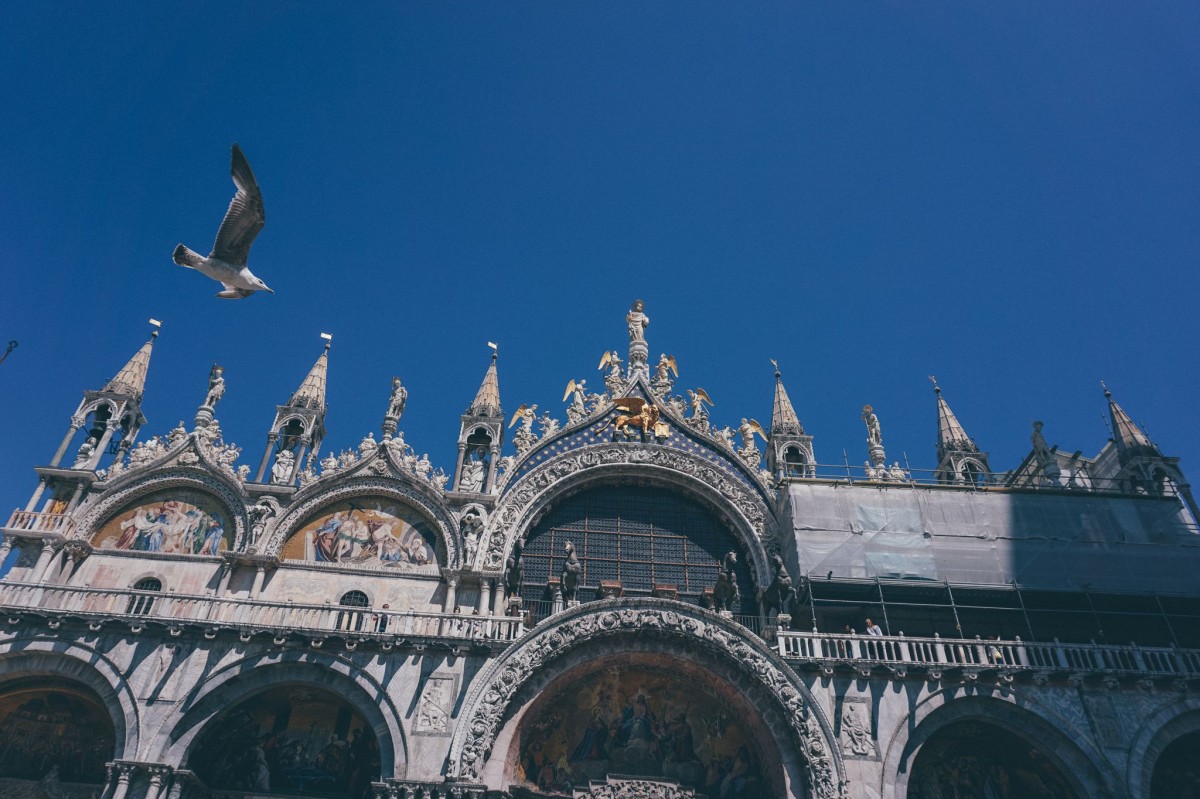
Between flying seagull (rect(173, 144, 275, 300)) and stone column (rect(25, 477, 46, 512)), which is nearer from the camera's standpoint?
flying seagull (rect(173, 144, 275, 300))

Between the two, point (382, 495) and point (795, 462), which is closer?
point (382, 495)

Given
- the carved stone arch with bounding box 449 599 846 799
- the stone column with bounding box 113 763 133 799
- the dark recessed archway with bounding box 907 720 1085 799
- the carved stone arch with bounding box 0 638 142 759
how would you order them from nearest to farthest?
the stone column with bounding box 113 763 133 799 → the carved stone arch with bounding box 449 599 846 799 → the carved stone arch with bounding box 0 638 142 759 → the dark recessed archway with bounding box 907 720 1085 799

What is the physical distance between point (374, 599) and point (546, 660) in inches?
218

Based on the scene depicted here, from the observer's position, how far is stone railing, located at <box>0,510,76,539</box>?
21.1 m

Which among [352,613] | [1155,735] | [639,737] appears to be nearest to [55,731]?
[352,613]

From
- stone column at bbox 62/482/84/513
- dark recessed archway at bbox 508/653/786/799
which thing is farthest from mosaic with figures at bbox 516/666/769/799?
stone column at bbox 62/482/84/513

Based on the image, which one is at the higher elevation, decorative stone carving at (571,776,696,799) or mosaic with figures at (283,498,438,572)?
mosaic with figures at (283,498,438,572)

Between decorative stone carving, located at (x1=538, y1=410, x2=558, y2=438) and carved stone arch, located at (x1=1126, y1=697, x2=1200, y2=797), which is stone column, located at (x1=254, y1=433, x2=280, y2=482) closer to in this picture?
decorative stone carving, located at (x1=538, y1=410, x2=558, y2=438)

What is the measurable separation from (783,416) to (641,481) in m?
5.48

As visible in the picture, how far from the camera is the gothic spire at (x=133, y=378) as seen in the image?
2438cm

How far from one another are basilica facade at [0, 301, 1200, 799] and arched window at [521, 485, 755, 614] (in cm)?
9

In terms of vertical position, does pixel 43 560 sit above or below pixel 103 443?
below

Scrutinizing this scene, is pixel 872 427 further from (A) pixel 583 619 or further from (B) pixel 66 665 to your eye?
(B) pixel 66 665

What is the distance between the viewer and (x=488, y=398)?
26.0m
